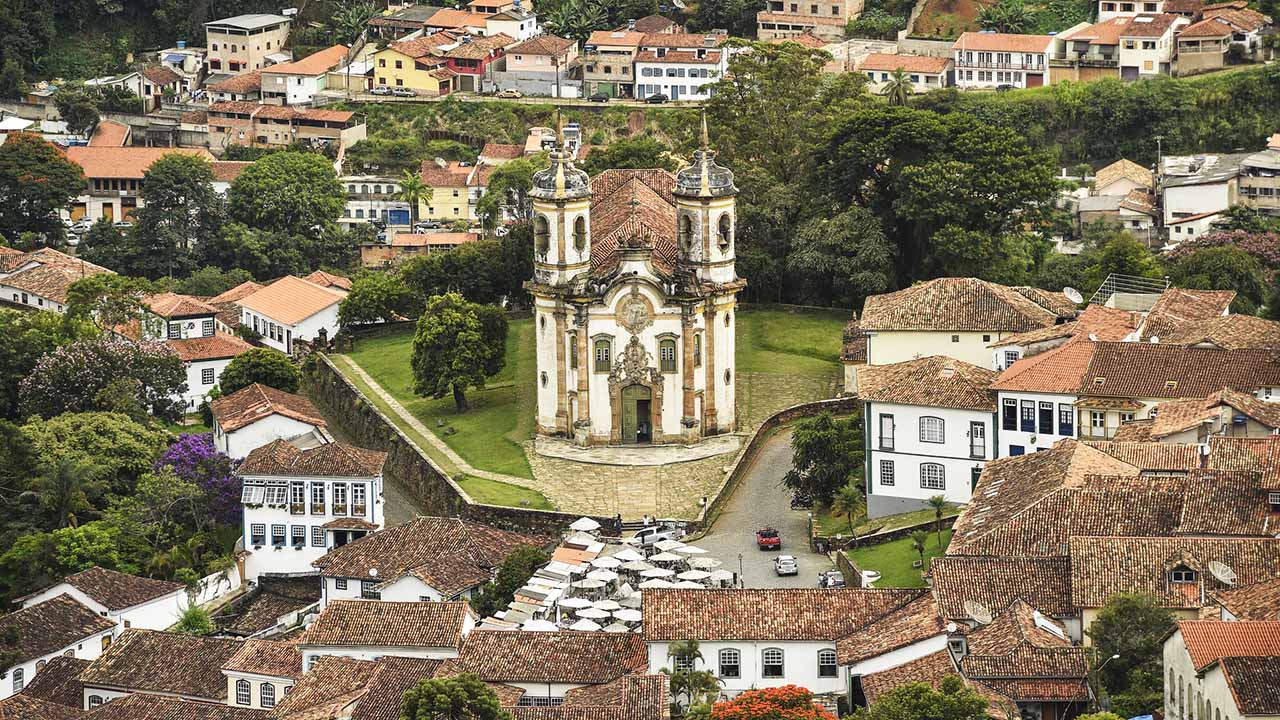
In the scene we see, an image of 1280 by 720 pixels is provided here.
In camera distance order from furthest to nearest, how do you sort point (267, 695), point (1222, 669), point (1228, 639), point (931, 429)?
point (931, 429) → point (267, 695) → point (1228, 639) → point (1222, 669)

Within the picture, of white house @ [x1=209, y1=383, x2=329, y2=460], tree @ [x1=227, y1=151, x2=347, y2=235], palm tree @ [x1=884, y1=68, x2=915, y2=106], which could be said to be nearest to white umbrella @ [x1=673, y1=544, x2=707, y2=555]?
white house @ [x1=209, y1=383, x2=329, y2=460]

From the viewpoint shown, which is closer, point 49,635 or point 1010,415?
point 1010,415

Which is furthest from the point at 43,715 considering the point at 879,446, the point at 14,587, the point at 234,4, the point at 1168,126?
the point at 234,4

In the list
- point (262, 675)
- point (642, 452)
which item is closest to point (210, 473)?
point (642, 452)

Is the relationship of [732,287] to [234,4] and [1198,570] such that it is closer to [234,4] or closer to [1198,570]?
[1198,570]

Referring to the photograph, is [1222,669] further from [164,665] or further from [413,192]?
[413,192]

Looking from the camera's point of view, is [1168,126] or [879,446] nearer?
[879,446]
